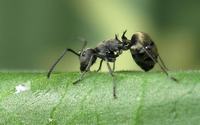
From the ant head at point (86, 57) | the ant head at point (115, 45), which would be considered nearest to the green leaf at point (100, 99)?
the ant head at point (86, 57)

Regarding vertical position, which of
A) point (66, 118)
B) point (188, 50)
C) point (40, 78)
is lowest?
point (66, 118)

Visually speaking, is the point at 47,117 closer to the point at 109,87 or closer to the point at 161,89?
the point at 109,87

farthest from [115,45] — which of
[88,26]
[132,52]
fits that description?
[88,26]

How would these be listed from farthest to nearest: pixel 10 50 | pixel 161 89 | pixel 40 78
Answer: pixel 10 50 → pixel 40 78 → pixel 161 89

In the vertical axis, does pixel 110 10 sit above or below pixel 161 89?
above

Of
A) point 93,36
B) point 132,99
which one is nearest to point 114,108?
point 132,99

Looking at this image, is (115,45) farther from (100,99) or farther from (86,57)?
(100,99)

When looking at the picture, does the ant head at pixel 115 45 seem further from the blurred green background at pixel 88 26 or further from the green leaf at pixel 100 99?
the blurred green background at pixel 88 26
